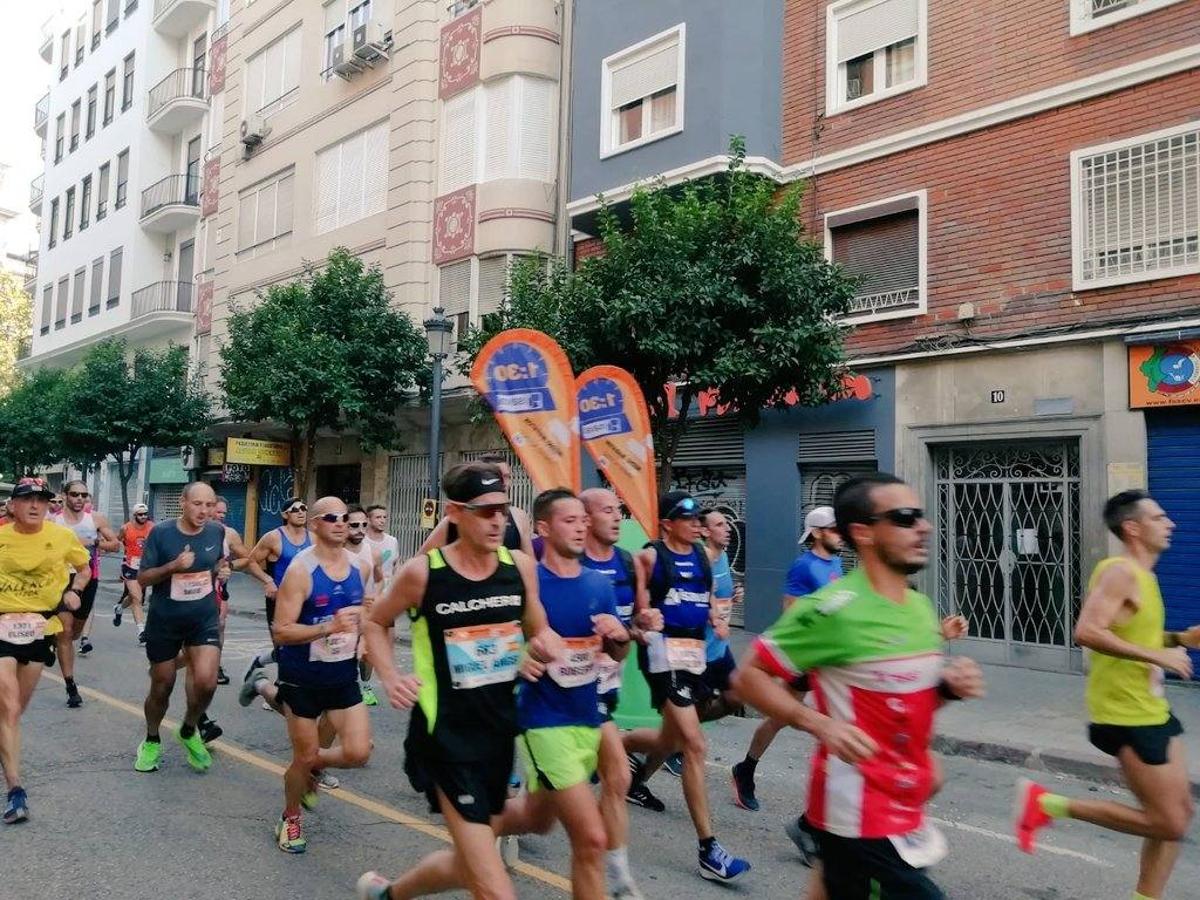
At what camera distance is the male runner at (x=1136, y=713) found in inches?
149

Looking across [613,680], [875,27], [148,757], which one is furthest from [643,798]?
[875,27]

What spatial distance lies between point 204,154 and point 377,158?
1008cm

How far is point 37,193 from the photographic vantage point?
3959cm

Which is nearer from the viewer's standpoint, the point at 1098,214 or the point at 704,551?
the point at 704,551

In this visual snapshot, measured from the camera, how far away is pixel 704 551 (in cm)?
527

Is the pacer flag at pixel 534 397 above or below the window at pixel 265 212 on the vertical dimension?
below

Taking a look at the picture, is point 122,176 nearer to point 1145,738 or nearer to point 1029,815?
point 1029,815

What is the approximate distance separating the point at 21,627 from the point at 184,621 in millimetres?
1044

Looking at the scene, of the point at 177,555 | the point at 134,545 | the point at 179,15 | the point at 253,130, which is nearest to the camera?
the point at 177,555

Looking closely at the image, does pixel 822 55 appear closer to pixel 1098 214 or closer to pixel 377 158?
pixel 1098 214

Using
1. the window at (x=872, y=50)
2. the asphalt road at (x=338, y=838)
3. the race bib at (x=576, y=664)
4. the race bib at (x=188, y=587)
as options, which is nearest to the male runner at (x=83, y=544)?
the asphalt road at (x=338, y=838)

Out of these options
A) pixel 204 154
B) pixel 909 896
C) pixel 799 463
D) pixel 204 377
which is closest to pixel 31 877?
pixel 909 896

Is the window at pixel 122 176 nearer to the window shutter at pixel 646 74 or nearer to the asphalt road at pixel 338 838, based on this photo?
the window shutter at pixel 646 74

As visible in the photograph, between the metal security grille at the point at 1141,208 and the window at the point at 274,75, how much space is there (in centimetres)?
1852
